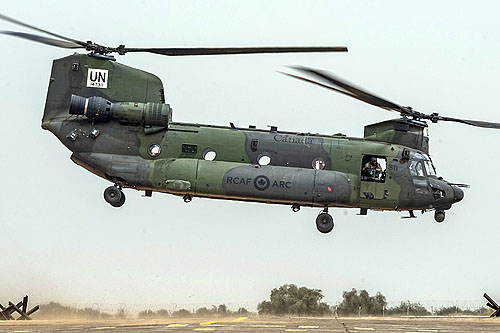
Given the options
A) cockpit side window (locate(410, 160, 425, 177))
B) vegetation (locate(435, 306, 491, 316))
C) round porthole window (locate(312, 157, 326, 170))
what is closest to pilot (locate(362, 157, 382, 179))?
cockpit side window (locate(410, 160, 425, 177))

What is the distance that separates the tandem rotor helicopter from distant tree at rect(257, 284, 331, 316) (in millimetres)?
6156

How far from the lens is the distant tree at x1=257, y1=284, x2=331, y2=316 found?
3200 centimetres

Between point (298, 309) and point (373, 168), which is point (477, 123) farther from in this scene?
point (298, 309)

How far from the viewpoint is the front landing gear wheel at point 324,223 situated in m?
27.2

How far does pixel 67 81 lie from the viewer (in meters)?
28.0

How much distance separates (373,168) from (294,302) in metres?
7.94

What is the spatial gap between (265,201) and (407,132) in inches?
220

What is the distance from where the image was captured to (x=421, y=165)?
27531 millimetres

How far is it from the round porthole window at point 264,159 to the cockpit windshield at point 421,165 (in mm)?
4924

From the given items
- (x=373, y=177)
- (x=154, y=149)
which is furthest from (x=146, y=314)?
(x=373, y=177)

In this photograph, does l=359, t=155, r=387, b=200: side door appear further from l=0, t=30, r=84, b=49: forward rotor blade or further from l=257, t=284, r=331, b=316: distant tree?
l=0, t=30, r=84, b=49: forward rotor blade

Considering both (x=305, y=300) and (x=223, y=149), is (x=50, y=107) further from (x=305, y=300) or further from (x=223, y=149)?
(x=305, y=300)

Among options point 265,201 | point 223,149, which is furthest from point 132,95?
point 265,201

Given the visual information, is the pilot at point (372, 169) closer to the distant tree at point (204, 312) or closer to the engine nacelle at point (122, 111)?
the engine nacelle at point (122, 111)
